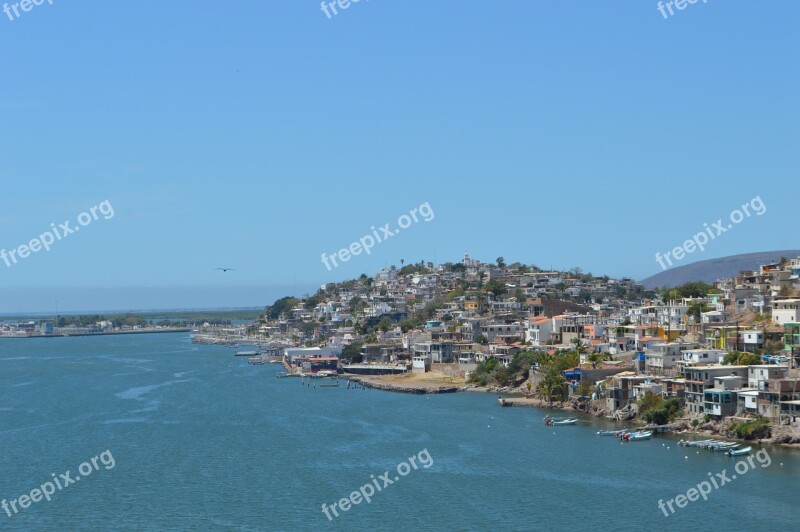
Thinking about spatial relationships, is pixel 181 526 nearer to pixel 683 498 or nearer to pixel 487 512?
pixel 487 512

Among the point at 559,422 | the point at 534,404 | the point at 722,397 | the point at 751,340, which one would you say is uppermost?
the point at 751,340

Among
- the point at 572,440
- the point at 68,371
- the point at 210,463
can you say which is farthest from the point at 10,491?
the point at 68,371

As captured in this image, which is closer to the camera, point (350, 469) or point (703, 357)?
point (350, 469)

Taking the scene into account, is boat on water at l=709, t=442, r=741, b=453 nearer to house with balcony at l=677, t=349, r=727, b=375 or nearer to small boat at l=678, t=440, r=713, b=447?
small boat at l=678, t=440, r=713, b=447

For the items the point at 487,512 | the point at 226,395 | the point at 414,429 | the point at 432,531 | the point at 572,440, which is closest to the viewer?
the point at 432,531

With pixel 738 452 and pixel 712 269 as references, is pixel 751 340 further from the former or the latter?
pixel 712 269

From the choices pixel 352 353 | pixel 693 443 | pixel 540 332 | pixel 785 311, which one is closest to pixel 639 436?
pixel 693 443

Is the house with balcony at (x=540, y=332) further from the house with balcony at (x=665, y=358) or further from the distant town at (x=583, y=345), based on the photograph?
the house with balcony at (x=665, y=358)
